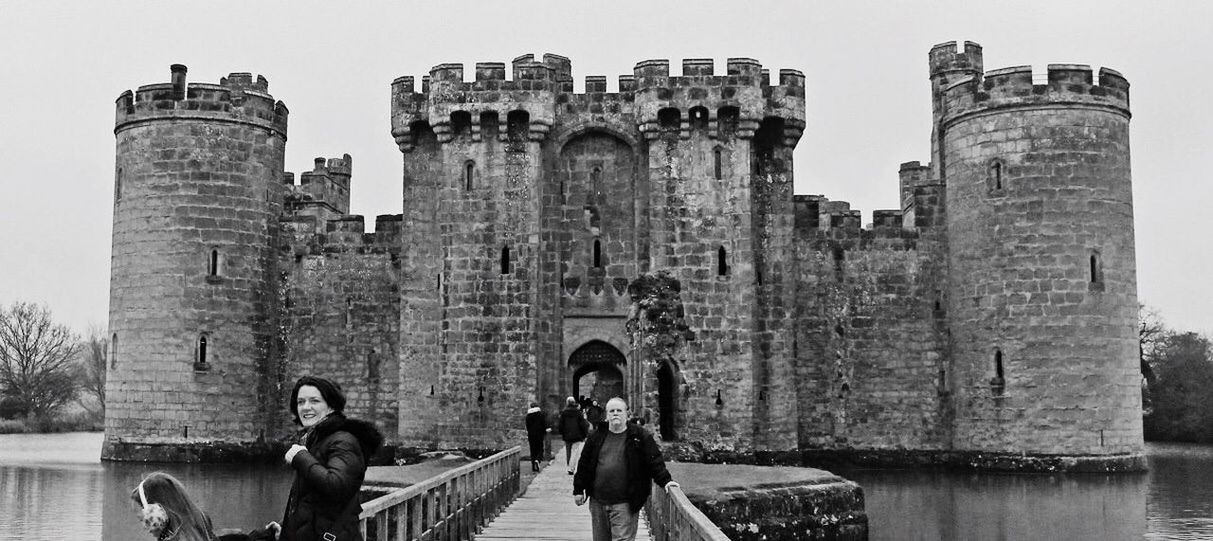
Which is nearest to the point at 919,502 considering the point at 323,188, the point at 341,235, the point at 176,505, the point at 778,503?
the point at 778,503

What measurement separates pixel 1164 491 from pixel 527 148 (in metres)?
17.2

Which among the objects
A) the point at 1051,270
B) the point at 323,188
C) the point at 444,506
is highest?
the point at 323,188

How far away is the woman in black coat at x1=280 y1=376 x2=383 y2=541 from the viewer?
21.1 ft

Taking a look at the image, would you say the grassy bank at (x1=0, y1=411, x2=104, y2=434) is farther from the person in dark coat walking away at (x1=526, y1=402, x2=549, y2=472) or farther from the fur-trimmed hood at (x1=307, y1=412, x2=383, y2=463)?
the fur-trimmed hood at (x1=307, y1=412, x2=383, y2=463)

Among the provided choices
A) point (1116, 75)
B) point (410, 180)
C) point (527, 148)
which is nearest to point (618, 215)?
point (527, 148)

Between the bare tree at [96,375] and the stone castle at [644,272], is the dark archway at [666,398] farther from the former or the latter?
the bare tree at [96,375]

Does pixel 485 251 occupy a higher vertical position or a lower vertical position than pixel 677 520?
higher

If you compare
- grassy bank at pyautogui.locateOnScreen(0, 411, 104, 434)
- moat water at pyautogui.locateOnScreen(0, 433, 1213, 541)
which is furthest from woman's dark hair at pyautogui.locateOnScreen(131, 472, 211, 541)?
grassy bank at pyautogui.locateOnScreen(0, 411, 104, 434)

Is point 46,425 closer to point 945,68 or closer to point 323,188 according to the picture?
point 323,188

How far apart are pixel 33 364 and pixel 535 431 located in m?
62.6

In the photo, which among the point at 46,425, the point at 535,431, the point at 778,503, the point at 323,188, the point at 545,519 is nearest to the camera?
the point at 545,519

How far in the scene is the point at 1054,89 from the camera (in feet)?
106

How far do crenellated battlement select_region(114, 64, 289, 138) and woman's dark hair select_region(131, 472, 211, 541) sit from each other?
3018cm

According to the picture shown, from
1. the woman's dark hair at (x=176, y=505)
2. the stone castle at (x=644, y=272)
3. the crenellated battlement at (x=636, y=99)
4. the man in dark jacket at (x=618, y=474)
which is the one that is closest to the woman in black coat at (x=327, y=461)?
the woman's dark hair at (x=176, y=505)
